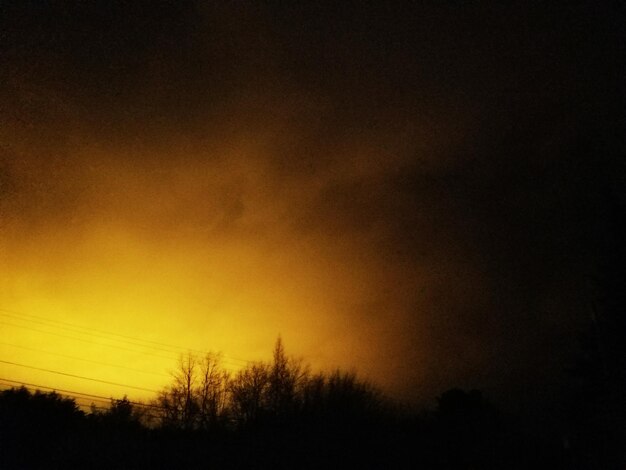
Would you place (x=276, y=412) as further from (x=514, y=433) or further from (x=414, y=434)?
(x=514, y=433)

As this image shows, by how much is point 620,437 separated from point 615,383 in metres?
3.36

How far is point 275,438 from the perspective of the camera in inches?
1671

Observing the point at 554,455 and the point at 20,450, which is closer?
the point at 20,450

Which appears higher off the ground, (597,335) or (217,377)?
(217,377)

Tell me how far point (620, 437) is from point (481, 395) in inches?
1461

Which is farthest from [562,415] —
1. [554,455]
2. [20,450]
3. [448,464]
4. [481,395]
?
[20,450]

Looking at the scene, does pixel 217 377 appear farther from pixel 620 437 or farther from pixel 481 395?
pixel 620 437

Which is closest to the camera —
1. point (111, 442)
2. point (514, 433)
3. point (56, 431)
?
point (111, 442)

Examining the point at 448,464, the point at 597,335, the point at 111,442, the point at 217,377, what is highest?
the point at 217,377

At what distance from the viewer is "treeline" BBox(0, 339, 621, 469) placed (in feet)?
114

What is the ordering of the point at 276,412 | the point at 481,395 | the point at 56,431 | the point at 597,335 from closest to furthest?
1. the point at 597,335
2. the point at 56,431
3. the point at 276,412
4. the point at 481,395

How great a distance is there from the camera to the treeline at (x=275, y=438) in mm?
34812

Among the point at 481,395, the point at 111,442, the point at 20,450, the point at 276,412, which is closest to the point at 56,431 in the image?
the point at 20,450

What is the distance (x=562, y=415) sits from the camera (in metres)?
38.5
